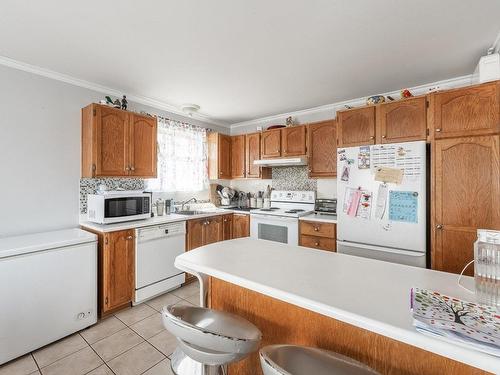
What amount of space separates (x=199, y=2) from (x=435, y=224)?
2.55 m

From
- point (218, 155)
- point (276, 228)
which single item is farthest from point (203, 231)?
point (218, 155)

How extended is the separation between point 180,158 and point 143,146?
2.57 feet

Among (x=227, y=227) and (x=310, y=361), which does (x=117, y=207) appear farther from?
(x=310, y=361)

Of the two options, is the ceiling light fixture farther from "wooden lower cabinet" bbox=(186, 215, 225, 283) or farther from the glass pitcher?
the glass pitcher

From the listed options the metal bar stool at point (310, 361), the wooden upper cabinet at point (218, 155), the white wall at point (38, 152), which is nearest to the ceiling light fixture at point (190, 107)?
the wooden upper cabinet at point (218, 155)

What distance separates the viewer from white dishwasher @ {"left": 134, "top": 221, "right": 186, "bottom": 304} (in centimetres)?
261

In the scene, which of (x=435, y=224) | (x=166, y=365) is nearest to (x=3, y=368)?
(x=166, y=365)

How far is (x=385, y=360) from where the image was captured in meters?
0.85

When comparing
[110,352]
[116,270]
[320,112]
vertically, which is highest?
[320,112]

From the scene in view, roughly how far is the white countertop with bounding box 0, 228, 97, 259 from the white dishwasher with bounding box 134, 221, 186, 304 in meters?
0.53

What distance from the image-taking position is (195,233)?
3225 millimetres

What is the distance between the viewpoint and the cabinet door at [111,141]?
2.53 m

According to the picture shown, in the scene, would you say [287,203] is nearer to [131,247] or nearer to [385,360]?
[131,247]

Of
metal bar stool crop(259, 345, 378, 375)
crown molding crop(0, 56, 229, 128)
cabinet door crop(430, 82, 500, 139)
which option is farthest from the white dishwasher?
cabinet door crop(430, 82, 500, 139)
